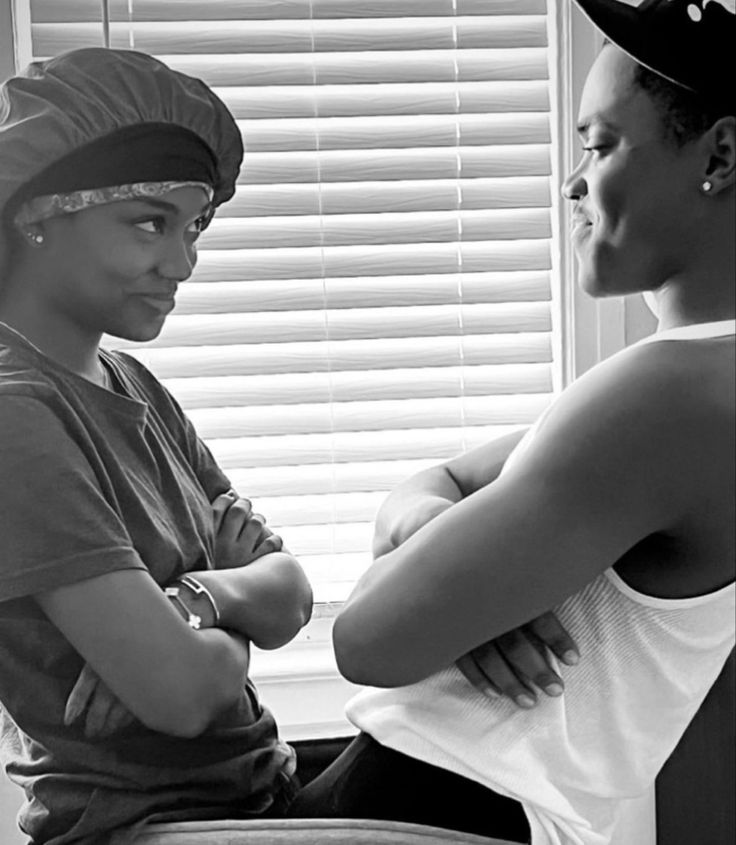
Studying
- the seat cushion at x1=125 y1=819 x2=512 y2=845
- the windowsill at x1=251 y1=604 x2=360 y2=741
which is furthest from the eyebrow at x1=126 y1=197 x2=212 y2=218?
the windowsill at x1=251 y1=604 x2=360 y2=741

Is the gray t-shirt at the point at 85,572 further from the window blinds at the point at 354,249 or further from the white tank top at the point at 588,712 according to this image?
the window blinds at the point at 354,249

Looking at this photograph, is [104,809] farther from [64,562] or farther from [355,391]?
[355,391]

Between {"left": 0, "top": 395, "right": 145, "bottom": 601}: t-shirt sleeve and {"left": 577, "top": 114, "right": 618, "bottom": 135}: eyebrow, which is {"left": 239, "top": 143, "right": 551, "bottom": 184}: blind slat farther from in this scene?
{"left": 0, "top": 395, "right": 145, "bottom": 601}: t-shirt sleeve

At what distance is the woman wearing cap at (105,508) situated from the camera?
107 cm

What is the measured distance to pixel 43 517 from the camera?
1063mm

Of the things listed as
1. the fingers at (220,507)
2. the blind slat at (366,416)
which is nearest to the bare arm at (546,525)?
the fingers at (220,507)

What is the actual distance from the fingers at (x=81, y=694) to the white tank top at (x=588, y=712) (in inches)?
10.2

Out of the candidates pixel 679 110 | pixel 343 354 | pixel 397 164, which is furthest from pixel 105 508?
pixel 397 164

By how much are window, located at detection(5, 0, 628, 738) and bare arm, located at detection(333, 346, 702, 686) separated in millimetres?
874

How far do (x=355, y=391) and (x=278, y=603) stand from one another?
692 millimetres

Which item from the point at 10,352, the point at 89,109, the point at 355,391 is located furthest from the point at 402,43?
the point at 10,352

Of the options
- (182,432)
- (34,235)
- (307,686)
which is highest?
(34,235)

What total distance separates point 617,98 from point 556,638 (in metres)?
0.47

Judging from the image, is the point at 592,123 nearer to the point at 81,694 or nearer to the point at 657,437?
the point at 657,437
